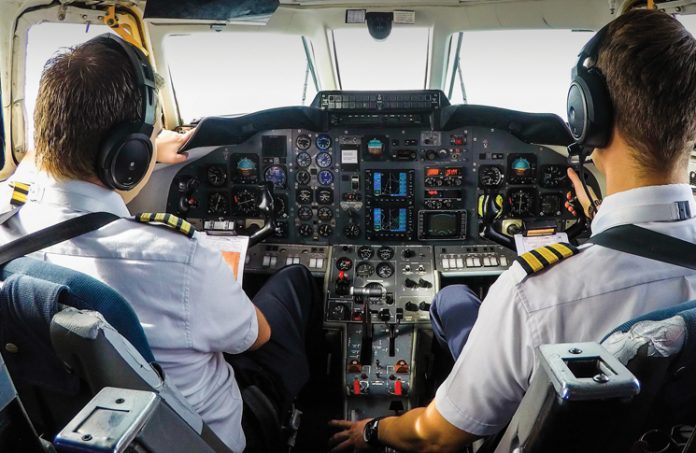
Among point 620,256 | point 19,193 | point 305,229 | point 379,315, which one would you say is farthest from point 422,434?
point 305,229

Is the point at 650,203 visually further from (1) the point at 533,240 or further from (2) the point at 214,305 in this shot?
(1) the point at 533,240

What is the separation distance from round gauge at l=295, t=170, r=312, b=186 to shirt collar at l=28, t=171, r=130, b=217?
6.25ft

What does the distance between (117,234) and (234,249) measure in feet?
5.65

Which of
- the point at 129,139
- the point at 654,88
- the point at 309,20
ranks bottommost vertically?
the point at 129,139

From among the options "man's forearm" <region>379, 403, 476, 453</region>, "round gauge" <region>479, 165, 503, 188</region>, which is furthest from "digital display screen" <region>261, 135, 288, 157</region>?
"man's forearm" <region>379, 403, 476, 453</region>

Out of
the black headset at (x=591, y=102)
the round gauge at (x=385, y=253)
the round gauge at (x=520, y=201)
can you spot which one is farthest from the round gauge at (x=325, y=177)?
the black headset at (x=591, y=102)

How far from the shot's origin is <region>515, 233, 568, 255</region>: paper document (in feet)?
10.0

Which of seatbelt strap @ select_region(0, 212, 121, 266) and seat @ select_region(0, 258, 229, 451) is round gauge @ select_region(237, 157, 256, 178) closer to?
seatbelt strap @ select_region(0, 212, 121, 266)

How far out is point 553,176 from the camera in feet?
10.3

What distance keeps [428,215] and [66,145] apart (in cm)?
231

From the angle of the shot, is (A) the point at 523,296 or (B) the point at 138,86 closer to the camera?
(A) the point at 523,296

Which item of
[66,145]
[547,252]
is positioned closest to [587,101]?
[547,252]

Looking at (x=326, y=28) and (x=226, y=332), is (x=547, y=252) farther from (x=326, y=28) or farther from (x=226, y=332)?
(x=326, y=28)

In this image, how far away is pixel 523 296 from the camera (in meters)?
1.08
